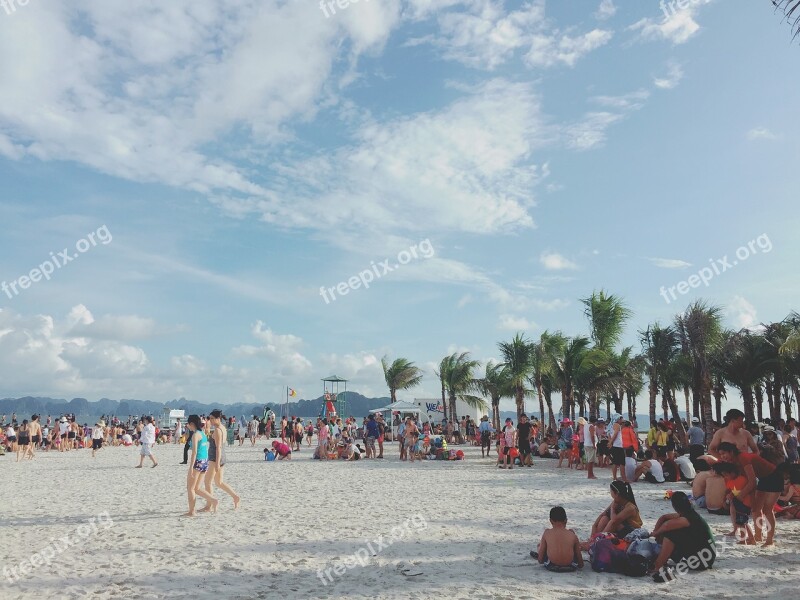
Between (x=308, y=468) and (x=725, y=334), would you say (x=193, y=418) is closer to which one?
(x=308, y=468)

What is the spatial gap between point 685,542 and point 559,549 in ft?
4.42

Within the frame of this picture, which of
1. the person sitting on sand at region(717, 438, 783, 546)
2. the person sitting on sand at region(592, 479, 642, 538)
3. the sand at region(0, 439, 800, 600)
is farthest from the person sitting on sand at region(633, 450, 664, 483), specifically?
the person sitting on sand at region(592, 479, 642, 538)

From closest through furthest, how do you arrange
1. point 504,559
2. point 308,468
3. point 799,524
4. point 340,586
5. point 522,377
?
point 340,586 → point 504,559 → point 799,524 → point 308,468 → point 522,377

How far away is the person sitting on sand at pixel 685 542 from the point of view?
655 centimetres

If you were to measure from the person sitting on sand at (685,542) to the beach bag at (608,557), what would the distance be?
0.33m

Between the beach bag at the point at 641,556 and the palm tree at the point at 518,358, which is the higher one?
the palm tree at the point at 518,358

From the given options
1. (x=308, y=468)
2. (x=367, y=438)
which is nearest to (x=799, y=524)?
(x=308, y=468)

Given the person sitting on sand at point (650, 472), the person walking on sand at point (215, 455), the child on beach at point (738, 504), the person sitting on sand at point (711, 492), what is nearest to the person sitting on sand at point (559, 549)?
the child on beach at point (738, 504)

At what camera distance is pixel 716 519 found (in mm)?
9586

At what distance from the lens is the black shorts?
25.0ft

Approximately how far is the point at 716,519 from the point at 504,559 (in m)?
4.50

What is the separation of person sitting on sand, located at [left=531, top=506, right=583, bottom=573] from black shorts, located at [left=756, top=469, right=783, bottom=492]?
8.91ft

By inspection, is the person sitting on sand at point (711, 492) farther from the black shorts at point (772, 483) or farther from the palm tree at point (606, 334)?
the palm tree at point (606, 334)

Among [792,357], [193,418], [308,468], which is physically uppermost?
[792,357]
